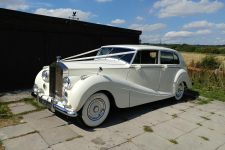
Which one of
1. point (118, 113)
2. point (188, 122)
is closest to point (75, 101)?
point (118, 113)

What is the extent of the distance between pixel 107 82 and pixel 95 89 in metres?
0.36

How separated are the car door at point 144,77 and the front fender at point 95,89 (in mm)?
374

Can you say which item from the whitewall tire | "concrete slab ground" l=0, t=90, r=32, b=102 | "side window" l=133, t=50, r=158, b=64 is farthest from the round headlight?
the whitewall tire

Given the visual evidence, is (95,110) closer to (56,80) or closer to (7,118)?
(56,80)

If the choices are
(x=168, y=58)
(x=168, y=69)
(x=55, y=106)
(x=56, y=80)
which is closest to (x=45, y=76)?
(x=56, y=80)

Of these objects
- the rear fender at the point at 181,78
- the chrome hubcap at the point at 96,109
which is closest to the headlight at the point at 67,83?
the chrome hubcap at the point at 96,109

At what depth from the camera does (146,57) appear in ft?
19.7

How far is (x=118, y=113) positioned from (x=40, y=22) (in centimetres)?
447

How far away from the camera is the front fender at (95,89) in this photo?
4.28 metres

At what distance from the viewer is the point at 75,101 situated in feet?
14.0

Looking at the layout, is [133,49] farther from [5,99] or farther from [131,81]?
[5,99]

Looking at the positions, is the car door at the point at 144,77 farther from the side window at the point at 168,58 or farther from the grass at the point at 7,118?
the grass at the point at 7,118

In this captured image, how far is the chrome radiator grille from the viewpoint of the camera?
4.66 metres

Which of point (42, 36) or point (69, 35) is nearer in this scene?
point (42, 36)
